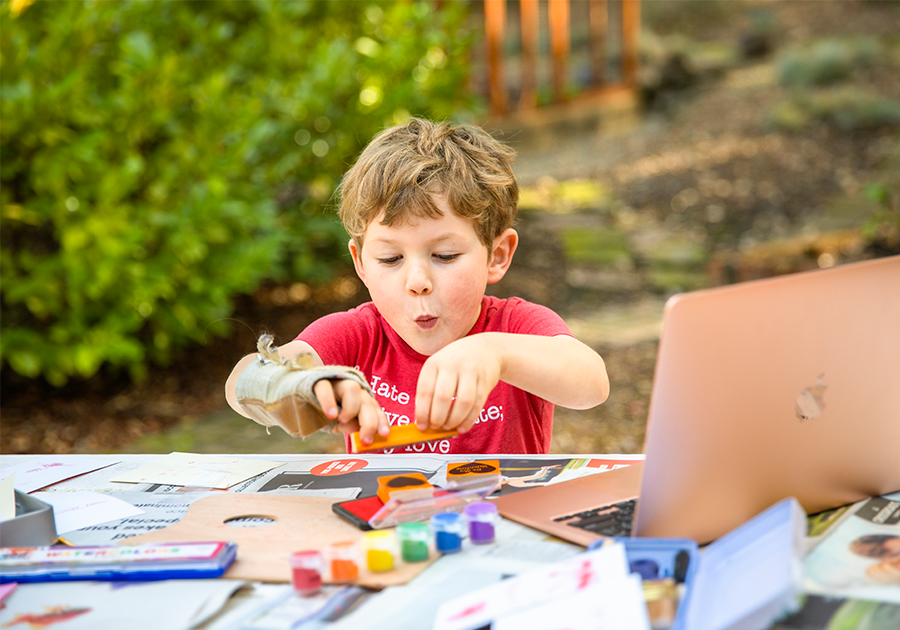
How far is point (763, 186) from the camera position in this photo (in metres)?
6.55

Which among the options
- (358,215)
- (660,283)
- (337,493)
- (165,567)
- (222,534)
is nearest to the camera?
(165,567)

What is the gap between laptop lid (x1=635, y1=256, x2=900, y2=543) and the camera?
82 cm

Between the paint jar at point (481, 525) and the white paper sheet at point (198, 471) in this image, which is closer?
the paint jar at point (481, 525)

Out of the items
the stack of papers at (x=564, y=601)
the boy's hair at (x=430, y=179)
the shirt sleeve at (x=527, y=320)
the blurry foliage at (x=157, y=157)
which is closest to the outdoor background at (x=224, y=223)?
the blurry foliage at (x=157, y=157)

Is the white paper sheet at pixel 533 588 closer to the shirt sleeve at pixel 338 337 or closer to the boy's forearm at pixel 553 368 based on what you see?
the boy's forearm at pixel 553 368

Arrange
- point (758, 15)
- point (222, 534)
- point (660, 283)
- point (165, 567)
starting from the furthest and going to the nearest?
point (758, 15), point (660, 283), point (222, 534), point (165, 567)

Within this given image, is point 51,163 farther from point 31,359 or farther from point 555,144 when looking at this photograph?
point 555,144

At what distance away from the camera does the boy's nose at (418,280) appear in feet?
4.57

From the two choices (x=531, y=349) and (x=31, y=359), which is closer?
(x=531, y=349)

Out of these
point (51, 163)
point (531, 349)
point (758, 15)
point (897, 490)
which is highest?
point (758, 15)

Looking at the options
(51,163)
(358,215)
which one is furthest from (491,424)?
(51,163)

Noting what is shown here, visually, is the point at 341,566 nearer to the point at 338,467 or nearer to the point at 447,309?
the point at 338,467

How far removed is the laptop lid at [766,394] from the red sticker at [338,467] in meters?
0.57

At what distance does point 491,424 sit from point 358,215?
0.49 m
